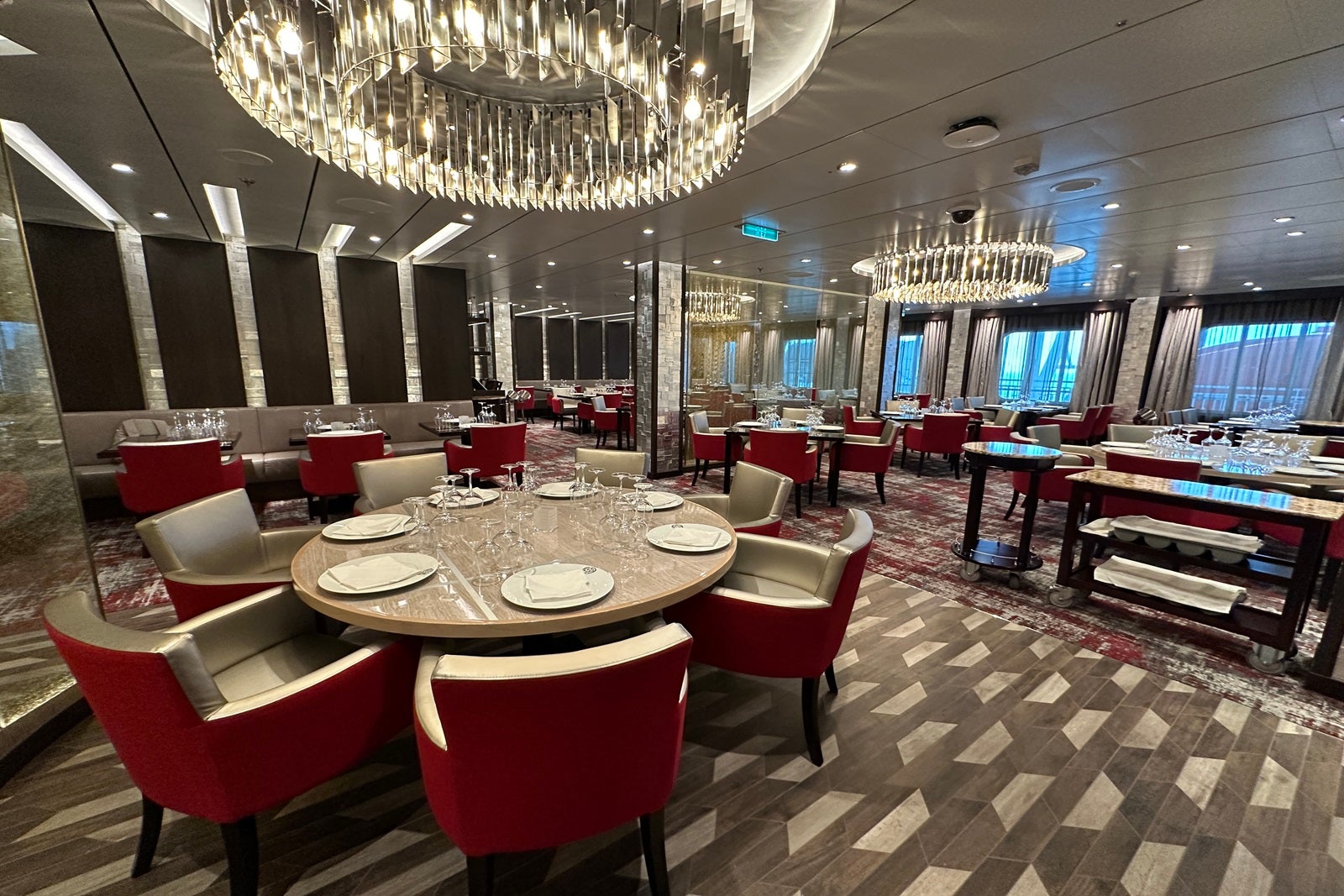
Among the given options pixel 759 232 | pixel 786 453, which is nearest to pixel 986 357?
pixel 759 232

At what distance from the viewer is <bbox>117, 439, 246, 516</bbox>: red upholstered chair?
3896 mm

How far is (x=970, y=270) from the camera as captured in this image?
6000 mm

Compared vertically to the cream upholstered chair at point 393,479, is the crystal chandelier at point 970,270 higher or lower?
higher

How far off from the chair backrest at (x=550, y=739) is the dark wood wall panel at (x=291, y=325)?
7249 mm

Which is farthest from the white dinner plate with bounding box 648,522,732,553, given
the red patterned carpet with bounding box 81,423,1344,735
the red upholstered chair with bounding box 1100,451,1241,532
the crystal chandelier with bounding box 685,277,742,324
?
the crystal chandelier with bounding box 685,277,742,324

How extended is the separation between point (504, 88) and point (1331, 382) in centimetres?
1358

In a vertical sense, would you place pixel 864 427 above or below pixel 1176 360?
below

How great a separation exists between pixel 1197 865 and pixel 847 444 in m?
4.55

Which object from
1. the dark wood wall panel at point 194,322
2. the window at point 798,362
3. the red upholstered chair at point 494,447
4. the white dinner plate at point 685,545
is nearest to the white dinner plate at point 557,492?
the white dinner plate at point 685,545

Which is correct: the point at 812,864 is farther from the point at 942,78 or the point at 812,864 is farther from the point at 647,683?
the point at 942,78

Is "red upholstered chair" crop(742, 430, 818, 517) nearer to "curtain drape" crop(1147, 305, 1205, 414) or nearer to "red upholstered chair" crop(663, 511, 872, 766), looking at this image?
"red upholstered chair" crop(663, 511, 872, 766)

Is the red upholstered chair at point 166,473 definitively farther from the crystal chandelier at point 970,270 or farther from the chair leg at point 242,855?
the crystal chandelier at point 970,270

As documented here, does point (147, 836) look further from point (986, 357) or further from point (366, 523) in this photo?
point (986, 357)

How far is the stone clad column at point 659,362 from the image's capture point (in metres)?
7.20
